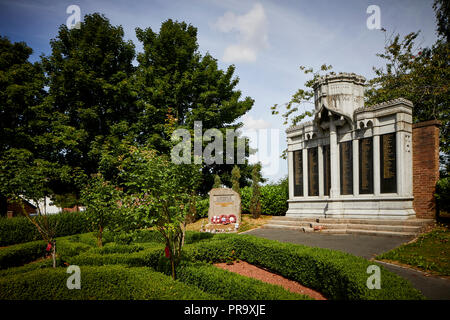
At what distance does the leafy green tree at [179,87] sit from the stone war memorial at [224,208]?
9461 mm

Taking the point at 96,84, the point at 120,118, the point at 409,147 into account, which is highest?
the point at 96,84

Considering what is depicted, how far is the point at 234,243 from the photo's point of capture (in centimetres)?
880

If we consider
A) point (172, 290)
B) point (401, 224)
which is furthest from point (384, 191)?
point (172, 290)

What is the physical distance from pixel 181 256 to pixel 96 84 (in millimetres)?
22064

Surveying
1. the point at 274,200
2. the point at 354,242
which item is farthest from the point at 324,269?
the point at 274,200

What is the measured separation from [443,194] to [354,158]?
13.1 feet

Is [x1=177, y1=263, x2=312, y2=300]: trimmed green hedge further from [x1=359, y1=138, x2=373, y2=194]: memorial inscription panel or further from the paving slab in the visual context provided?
[x1=359, y1=138, x2=373, y2=194]: memorial inscription panel

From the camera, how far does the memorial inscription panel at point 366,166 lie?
12.6 meters

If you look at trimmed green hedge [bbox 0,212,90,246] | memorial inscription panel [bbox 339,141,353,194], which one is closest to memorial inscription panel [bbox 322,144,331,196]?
memorial inscription panel [bbox 339,141,353,194]

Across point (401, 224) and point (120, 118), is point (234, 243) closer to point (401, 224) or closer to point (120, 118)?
point (401, 224)

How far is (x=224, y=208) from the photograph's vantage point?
16609mm

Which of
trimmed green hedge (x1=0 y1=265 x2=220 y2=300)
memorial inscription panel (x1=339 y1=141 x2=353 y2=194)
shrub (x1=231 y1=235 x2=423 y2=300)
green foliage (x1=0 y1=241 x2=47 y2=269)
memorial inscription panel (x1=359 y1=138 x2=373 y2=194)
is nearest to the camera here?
shrub (x1=231 y1=235 x2=423 y2=300)

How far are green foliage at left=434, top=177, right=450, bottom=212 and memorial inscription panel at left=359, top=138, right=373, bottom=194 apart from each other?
2.64 meters

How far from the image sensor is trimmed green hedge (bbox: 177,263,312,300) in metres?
4.55
